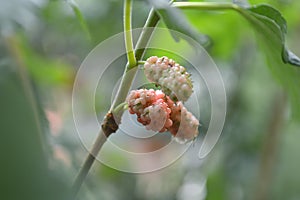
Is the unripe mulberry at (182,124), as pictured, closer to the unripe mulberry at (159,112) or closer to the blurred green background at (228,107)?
the unripe mulberry at (159,112)

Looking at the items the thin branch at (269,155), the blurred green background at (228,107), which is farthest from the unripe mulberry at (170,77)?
the thin branch at (269,155)

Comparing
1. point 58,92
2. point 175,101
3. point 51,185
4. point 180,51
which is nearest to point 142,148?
point 180,51

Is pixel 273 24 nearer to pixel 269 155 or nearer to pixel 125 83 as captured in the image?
pixel 125 83

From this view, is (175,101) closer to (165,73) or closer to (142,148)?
(165,73)

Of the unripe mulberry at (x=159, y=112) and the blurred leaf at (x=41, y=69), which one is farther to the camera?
the blurred leaf at (x=41, y=69)

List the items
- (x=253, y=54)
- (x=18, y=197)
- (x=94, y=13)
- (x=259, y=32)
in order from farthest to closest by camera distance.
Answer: (x=253, y=54) → (x=94, y=13) → (x=259, y=32) → (x=18, y=197)

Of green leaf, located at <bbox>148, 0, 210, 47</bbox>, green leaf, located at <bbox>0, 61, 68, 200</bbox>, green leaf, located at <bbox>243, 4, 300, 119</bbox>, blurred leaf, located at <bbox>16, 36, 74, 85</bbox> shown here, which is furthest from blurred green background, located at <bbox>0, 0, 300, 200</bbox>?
green leaf, located at <bbox>0, 61, 68, 200</bbox>

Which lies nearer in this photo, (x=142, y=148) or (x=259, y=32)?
(x=259, y=32)
